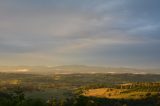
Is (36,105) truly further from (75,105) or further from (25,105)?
(75,105)

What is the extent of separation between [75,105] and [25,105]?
127 feet

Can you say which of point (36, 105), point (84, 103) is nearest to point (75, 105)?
point (84, 103)

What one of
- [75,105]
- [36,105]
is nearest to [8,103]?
[36,105]

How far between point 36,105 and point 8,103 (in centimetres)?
1432

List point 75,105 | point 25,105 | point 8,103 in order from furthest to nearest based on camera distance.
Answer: point 75,105
point 8,103
point 25,105

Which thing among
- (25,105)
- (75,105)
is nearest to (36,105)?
(25,105)

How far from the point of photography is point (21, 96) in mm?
196000

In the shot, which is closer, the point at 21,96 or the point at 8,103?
the point at 8,103

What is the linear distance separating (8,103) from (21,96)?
2388cm

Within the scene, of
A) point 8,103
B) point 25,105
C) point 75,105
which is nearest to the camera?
point 25,105

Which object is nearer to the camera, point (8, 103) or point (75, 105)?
point (8, 103)

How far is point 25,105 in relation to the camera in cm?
16025

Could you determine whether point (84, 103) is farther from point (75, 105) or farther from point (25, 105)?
point (25, 105)

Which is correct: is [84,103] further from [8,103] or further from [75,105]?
[8,103]
